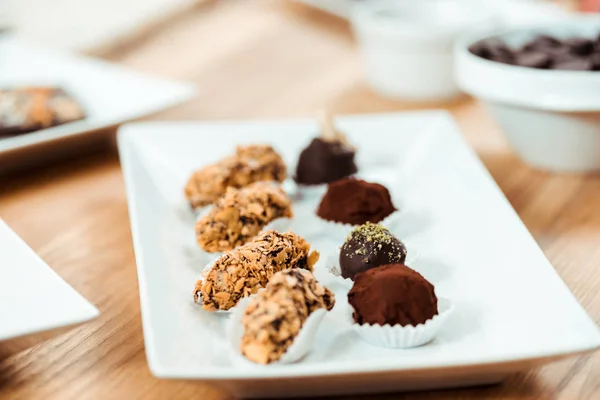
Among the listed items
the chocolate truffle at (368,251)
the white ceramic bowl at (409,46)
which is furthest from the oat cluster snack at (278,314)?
the white ceramic bowl at (409,46)

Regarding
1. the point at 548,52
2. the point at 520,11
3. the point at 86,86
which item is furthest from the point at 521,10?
the point at 86,86

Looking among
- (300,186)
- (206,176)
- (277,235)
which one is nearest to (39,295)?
(277,235)

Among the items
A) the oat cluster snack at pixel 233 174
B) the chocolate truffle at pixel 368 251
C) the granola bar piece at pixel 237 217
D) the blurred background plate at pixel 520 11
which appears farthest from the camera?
the blurred background plate at pixel 520 11

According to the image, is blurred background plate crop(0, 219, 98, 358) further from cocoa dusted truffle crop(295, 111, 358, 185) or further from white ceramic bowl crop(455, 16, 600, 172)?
white ceramic bowl crop(455, 16, 600, 172)

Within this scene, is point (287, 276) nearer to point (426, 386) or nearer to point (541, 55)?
point (426, 386)

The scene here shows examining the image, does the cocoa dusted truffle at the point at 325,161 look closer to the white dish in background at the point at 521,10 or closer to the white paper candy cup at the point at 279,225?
the white paper candy cup at the point at 279,225
